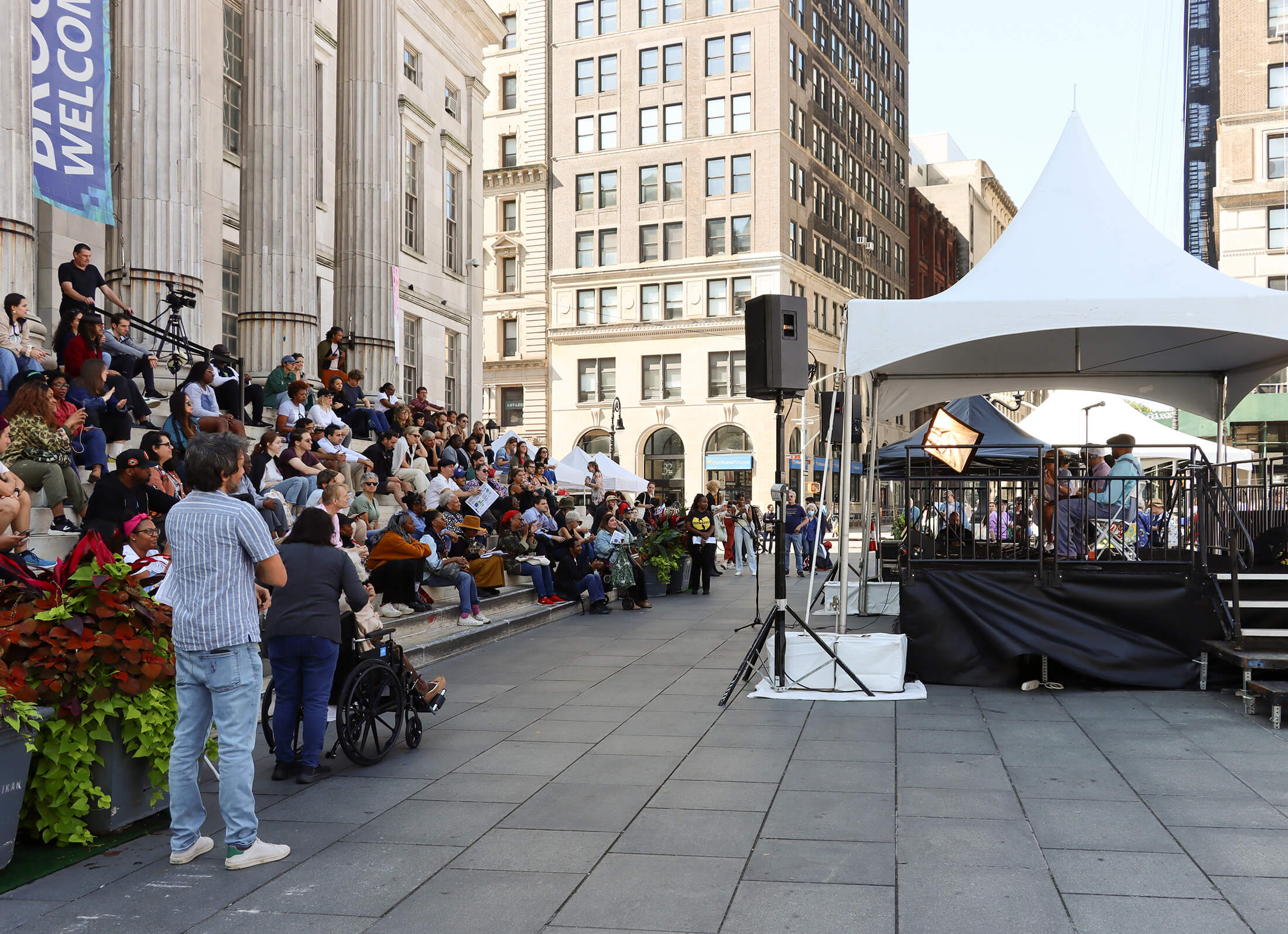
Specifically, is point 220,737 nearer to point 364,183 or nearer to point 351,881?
point 351,881

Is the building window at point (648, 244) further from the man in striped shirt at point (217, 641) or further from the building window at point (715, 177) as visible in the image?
the man in striped shirt at point (217, 641)

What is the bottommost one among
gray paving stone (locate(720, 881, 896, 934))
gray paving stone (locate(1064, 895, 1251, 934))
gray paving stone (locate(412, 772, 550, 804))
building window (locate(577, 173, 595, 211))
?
gray paving stone (locate(412, 772, 550, 804))

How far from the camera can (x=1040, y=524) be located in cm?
1033

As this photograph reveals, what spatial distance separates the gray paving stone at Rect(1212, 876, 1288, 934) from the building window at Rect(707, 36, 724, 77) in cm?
5887

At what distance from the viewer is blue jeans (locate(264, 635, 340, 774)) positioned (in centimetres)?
725

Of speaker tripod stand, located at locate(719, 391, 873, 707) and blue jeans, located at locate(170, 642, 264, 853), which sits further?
speaker tripod stand, located at locate(719, 391, 873, 707)

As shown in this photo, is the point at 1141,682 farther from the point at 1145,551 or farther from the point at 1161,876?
the point at 1161,876

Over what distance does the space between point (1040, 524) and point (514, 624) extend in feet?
24.8

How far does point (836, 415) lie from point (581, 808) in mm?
9426

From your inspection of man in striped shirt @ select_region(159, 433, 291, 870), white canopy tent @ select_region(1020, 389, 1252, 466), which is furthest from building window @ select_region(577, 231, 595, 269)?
man in striped shirt @ select_region(159, 433, 291, 870)

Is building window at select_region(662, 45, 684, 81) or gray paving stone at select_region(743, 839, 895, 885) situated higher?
building window at select_region(662, 45, 684, 81)

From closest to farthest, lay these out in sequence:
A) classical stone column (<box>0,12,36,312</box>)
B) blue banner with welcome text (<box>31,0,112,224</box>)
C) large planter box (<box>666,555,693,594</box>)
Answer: classical stone column (<box>0,12,36,312</box>) → blue banner with welcome text (<box>31,0,112,224</box>) → large planter box (<box>666,555,693,594</box>)

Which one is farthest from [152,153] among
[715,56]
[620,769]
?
[715,56]

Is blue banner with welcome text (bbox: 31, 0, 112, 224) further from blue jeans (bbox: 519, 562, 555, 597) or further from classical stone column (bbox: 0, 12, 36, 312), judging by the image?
blue jeans (bbox: 519, 562, 555, 597)
